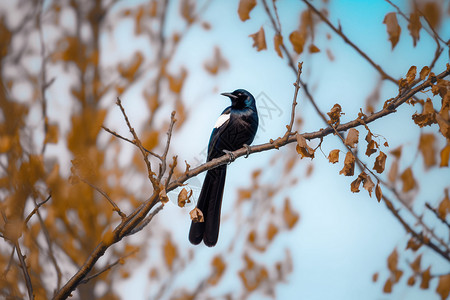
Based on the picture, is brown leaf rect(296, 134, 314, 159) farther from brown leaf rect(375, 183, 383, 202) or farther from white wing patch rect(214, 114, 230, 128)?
white wing patch rect(214, 114, 230, 128)

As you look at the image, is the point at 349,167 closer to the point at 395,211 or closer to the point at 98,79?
the point at 395,211

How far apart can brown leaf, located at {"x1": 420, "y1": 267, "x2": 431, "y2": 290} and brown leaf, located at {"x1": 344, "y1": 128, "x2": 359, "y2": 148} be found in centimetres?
120

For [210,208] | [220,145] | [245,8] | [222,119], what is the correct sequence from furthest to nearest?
[222,119]
[220,145]
[210,208]
[245,8]

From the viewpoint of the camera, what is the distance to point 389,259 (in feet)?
8.04

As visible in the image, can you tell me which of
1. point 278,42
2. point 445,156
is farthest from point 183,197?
point 445,156

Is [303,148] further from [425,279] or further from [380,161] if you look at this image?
[425,279]

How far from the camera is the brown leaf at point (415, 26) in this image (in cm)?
175

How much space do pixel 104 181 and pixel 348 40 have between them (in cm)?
218

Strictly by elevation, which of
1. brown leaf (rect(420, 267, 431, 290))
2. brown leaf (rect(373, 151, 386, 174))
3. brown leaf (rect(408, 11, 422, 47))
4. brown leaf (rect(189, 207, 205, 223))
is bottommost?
brown leaf (rect(420, 267, 431, 290))

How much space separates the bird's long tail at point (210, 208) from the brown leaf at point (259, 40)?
2.36 ft

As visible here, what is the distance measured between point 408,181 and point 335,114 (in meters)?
0.94

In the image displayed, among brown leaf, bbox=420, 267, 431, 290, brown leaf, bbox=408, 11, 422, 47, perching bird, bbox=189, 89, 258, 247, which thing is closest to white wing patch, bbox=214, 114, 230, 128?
perching bird, bbox=189, 89, 258, 247

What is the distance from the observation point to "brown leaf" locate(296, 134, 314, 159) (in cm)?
155

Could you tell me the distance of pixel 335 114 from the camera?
1589 mm
